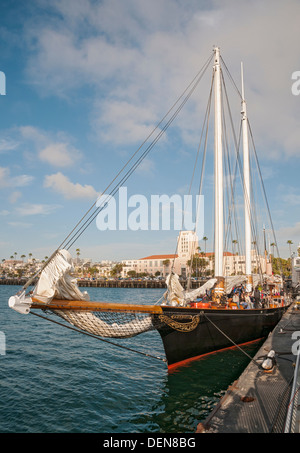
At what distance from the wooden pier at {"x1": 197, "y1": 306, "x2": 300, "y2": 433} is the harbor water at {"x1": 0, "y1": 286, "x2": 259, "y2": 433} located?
149cm

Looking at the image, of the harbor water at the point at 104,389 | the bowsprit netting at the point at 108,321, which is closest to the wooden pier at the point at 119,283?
the harbor water at the point at 104,389

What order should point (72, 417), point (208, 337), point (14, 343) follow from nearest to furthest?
point (72, 417) → point (208, 337) → point (14, 343)

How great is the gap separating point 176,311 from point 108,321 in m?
2.58

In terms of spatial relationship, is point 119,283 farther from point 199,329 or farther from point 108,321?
point 108,321

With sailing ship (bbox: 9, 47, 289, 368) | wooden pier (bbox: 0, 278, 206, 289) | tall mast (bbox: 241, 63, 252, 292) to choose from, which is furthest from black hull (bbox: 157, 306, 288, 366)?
wooden pier (bbox: 0, 278, 206, 289)

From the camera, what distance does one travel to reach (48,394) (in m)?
10.5

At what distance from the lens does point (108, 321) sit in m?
9.73

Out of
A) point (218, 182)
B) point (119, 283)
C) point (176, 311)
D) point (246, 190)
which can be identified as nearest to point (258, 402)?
point (176, 311)

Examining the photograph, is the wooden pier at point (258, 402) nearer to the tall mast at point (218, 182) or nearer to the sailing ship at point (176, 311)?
the sailing ship at point (176, 311)

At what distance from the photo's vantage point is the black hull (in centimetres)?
1124
